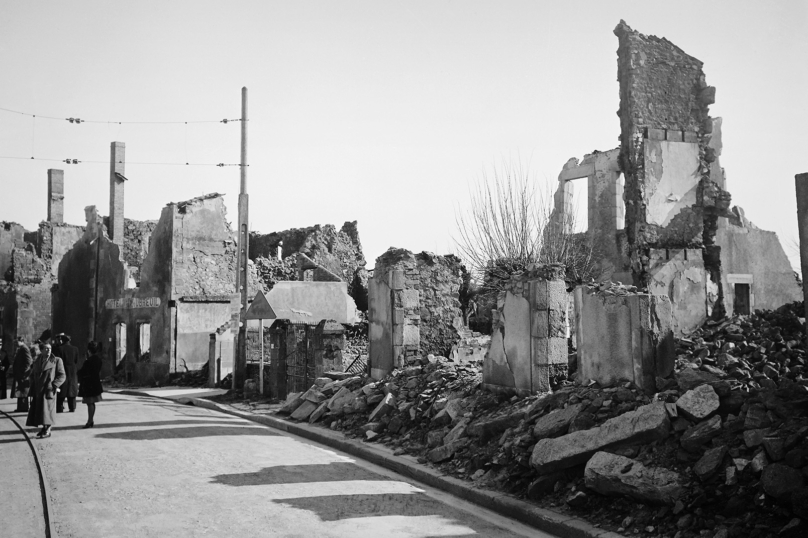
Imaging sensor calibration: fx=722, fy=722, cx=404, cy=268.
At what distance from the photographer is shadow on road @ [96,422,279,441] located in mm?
10984

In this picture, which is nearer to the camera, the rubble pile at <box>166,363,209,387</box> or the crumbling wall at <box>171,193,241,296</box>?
the rubble pile at <box>166,363,209,387</box>

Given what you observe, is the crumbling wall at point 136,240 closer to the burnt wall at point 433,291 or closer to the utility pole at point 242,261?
the utility pole at point 242,261

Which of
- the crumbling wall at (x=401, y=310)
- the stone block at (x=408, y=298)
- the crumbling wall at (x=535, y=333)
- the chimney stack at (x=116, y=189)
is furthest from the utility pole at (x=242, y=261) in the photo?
the chimney stack at (x=116, y=189)

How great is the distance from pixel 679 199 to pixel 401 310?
9.76 metres

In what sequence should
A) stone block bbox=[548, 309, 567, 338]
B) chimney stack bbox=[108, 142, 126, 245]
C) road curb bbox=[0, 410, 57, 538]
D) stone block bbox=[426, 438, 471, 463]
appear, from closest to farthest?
road curb bbox=[0, 410, 57, 538]
stone block bbox=[426, 438, 471, 463]
stone block bbox=[548, 309, 567, 338]
chimney stack bbox=[108, 142, 126, 245]

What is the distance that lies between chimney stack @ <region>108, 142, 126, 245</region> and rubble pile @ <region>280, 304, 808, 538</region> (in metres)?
23.5

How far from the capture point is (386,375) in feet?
46.3

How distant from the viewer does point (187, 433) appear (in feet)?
37.5

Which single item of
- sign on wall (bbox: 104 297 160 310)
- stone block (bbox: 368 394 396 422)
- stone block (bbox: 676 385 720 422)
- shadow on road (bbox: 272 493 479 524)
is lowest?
shadow on road (bbox: 272 493 479 524)

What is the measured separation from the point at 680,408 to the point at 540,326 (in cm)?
311

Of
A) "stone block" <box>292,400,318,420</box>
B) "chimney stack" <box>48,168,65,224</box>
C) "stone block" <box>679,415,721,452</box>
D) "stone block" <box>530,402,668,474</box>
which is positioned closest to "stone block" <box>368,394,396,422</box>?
"stone block" <box>292,400,318,420</box>

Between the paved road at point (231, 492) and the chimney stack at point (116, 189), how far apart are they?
68.2 feet

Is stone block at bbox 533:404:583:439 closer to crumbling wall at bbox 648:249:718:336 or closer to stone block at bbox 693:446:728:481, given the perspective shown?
stone block at bbox 693:446:728:481

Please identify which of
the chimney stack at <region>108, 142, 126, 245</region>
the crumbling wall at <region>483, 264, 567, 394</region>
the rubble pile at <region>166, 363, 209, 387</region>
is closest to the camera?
the crumbling wall at <region>483, 264, 567, 394</region>
